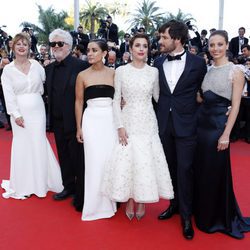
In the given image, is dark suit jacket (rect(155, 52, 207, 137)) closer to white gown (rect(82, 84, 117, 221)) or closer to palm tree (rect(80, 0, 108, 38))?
white gown (rect(82, 84, 117, 221))

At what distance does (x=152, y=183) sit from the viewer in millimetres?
3096

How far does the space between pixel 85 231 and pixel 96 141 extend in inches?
33.8

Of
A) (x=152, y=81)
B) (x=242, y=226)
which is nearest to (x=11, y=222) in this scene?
(x=152, y=81)

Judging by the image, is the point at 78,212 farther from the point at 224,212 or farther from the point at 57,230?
the point at 224,212

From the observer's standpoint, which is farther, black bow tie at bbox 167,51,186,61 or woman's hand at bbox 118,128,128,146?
woman's hand at bbox 118,128,128,146

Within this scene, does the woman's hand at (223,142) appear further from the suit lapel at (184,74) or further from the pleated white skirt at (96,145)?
the pleated white skirt at (96,145)

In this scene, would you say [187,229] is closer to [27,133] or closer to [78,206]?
[78,206]

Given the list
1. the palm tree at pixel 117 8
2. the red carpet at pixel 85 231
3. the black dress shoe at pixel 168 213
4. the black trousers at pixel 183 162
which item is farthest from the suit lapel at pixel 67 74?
the palm tree at pixel 117 8

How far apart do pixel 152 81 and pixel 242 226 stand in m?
1.61

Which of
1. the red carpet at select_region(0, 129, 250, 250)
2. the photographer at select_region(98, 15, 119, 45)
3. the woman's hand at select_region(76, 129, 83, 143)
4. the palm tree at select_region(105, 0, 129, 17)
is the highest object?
the palm tree at select_region(105, 0, 129, 17)

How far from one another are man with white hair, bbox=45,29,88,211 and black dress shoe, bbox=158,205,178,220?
0.86 meters

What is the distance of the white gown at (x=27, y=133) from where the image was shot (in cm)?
385

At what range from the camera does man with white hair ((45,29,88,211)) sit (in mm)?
3611

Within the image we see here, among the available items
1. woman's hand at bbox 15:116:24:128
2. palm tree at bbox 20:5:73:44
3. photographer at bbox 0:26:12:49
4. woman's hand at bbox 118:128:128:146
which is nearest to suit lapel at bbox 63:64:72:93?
woman's hand at bbox 15:116:24:128
